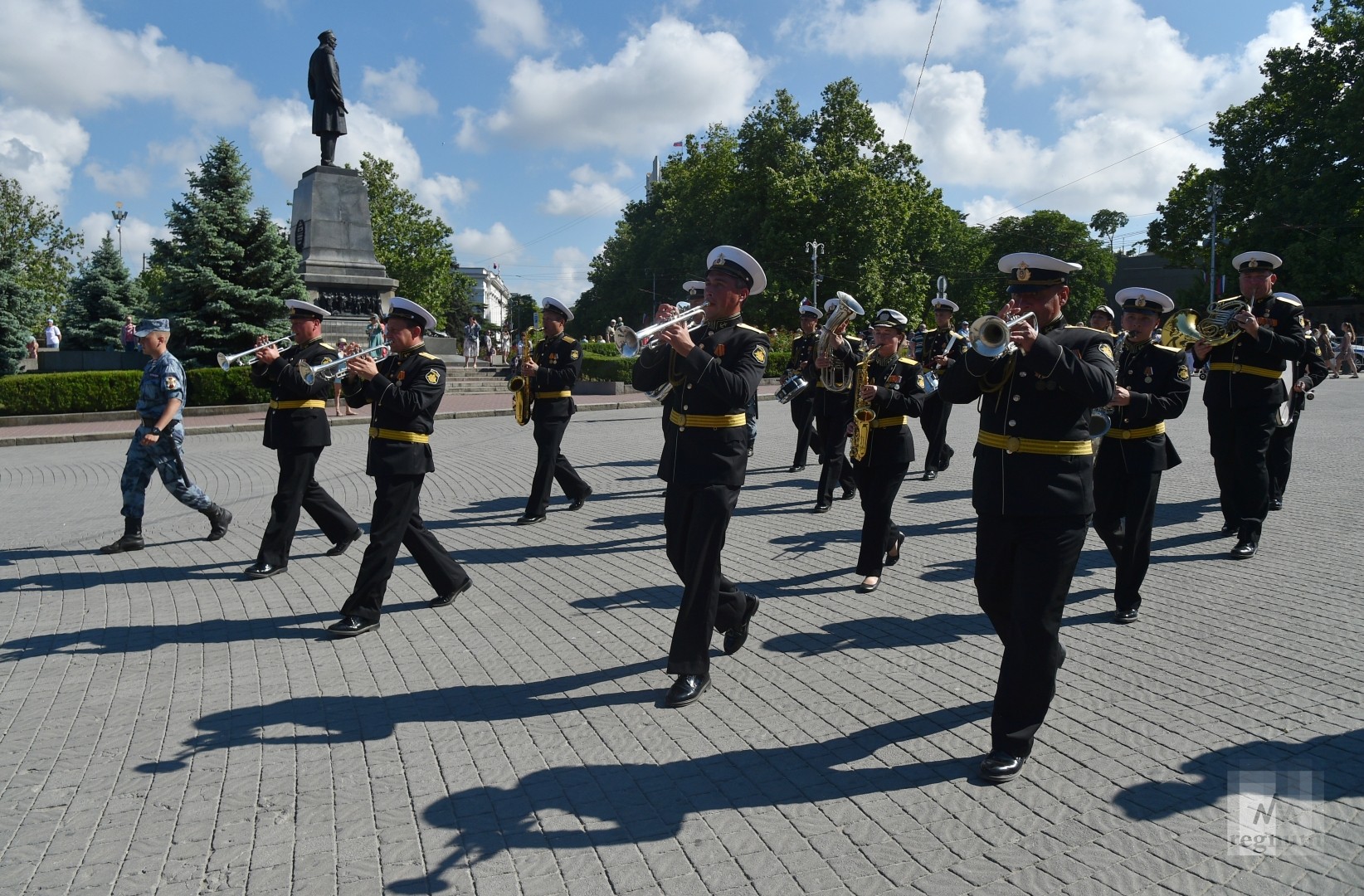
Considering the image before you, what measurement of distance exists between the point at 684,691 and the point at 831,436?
576 centimetres

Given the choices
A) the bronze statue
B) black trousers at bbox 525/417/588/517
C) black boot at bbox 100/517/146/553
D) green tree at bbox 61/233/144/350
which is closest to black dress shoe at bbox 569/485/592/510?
black trousers at bbox 525/417/588/517

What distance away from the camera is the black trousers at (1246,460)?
25.7ft

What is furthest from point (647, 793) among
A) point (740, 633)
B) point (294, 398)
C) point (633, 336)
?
point (294, 398)

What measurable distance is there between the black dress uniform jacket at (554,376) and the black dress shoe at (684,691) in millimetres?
5334

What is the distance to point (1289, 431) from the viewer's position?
31.0ft

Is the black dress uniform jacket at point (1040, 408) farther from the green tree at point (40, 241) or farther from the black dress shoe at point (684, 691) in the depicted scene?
the green tree at point (40, 241)

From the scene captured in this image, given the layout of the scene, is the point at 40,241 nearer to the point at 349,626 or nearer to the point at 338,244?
the point at 338,244

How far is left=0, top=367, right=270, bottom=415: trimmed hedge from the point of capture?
2327 cm

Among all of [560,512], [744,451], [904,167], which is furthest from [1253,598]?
[904,167]

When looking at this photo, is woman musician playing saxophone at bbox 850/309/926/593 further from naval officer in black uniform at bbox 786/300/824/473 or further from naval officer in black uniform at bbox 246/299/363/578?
naval officer in black uniform at bbox 246/299/363/578

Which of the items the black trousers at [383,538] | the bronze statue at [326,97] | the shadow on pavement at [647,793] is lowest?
the shadow on pavement at [647,793]

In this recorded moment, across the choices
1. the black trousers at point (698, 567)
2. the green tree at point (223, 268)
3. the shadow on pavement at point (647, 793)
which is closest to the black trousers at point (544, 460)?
the black trousers at point (698, 567)

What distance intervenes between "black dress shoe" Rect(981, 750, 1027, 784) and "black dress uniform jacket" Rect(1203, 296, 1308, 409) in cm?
493

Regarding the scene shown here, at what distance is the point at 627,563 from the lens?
27.1 ft
